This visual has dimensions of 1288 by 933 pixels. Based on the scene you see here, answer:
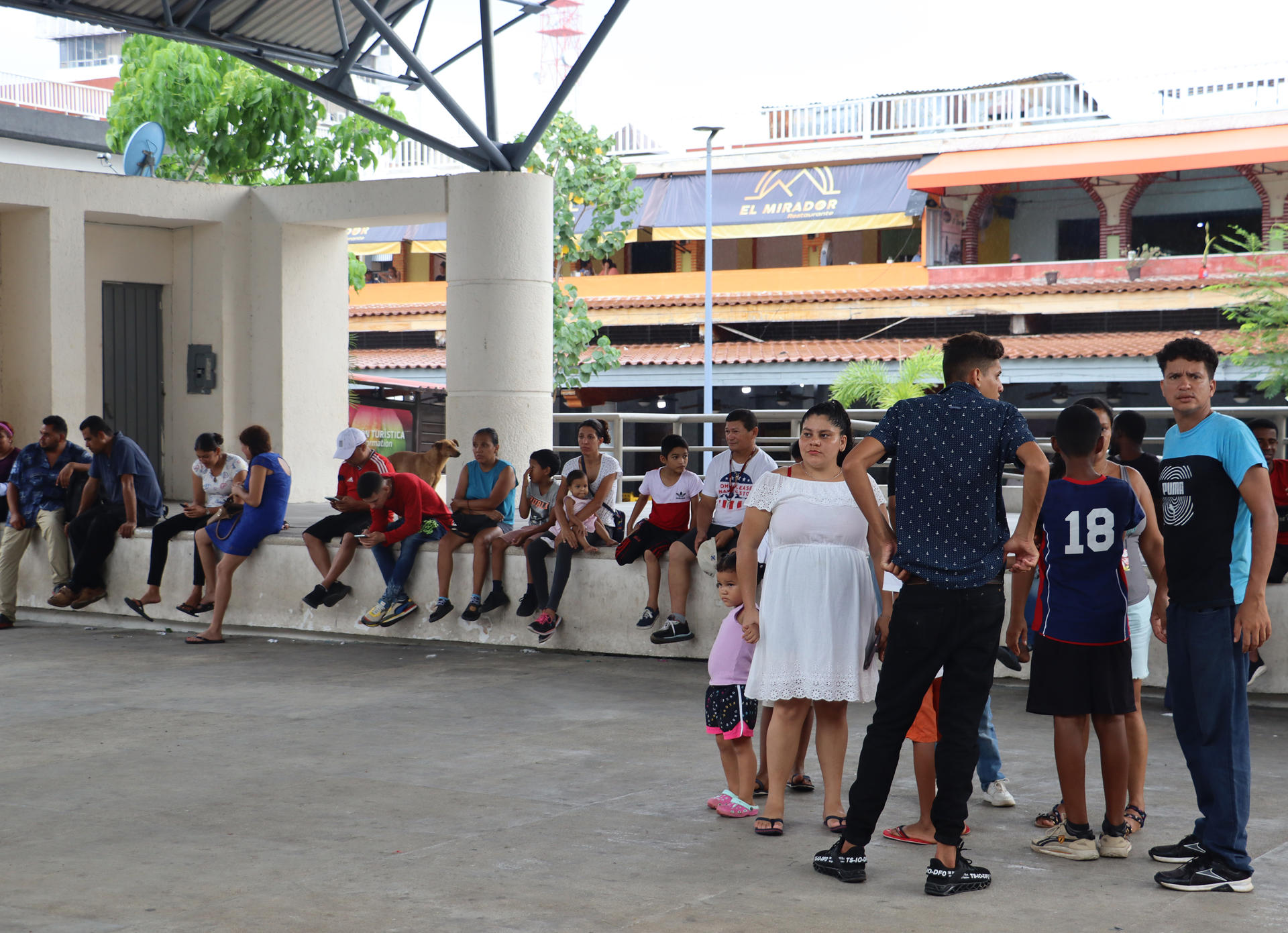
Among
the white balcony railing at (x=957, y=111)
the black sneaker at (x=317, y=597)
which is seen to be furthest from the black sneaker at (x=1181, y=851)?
the white balcony railing at (x=957, y=111)

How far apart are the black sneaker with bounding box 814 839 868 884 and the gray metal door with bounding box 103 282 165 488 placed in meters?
11.8

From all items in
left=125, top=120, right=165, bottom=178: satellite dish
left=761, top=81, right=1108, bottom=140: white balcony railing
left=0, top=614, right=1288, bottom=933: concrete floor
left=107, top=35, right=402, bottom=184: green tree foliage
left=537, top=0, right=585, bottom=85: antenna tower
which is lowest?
left=0, top=614, right=1288, bottom=933: concrete floor

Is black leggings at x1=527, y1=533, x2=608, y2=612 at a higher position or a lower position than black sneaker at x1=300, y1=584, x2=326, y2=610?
higher

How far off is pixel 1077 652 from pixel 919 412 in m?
1.09

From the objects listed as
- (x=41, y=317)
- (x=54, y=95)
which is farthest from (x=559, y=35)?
(x=41, y=317)

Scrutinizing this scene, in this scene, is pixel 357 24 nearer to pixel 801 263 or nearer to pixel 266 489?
pixel 266 489

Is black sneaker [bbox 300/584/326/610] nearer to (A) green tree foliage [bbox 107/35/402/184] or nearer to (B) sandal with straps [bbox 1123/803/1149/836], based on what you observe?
(B) sandal with straps [bbox 1123/803/1149/836]

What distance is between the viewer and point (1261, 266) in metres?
26.8

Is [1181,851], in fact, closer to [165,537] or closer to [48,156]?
[165,537]

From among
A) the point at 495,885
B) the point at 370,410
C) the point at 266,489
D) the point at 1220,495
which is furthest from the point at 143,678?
the point at 370,410

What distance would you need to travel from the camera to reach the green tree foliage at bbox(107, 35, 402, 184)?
19.4 metres

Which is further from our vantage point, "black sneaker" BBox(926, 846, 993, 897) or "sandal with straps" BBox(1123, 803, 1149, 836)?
"sandal with straps" BBox(1123, 803, 1149, 836)

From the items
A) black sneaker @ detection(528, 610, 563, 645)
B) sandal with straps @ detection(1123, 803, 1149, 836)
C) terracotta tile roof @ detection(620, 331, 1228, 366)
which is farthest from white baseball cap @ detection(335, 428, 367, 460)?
terracotta tile roof @ detection(620, 331, 1228, 366)

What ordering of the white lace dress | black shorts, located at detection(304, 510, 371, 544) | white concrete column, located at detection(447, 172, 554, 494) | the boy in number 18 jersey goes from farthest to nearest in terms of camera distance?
white concrete column, located at detection(447, 172, 554, 494) < black shorts, located at detection(304, 510, 371, 544) < the white lace dress < the boy in number 18 jersey
